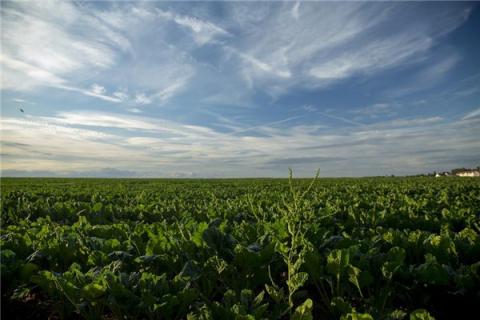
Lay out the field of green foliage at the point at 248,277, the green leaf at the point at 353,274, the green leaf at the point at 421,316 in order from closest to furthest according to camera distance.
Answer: the green leaf at the point at 421,316 < the field of green foliage at the point at 248,277 < the green leaf at the point at 353,274

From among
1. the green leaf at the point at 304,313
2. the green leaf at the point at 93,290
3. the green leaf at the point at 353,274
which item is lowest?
the green leaf at the point at 304,313

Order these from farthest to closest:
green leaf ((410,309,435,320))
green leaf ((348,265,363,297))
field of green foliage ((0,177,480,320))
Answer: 1. green leaf ((348,265,363,297))
2. field of green foliage ((0,177,480,320))
3. green leaf ((410,309,435,320))

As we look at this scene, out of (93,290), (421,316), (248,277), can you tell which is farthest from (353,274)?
(93,290)

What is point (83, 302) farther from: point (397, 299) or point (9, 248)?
point (397, 299)

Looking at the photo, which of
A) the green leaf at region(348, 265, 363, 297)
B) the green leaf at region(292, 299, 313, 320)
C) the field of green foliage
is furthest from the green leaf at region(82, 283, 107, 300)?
the green leaf at region(348, 265, 363, 297)

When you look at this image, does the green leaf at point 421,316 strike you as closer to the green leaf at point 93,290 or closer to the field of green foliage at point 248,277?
the field of green foliage at point 248,277

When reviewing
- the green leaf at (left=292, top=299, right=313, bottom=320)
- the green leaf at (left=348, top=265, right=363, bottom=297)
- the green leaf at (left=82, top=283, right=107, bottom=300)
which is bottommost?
the green leaf at (left=292, top=299, right=313, bottom=320)

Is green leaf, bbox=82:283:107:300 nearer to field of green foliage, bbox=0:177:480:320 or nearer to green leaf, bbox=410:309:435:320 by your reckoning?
field of green foliage, bbox=0:177:480:320

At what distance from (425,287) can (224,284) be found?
5.48 feet

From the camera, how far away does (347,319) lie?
2045mm

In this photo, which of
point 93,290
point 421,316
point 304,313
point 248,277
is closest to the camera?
point 421,316

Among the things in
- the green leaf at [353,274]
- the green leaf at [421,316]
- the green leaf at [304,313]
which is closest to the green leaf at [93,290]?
the green leaf at [304,313]

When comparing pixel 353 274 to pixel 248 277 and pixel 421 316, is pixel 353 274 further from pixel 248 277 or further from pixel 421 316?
pixel 248 277

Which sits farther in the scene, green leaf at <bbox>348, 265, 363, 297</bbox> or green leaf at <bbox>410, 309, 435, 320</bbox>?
green leaf at <bbox>348, 265, 363, 297</bbox>
